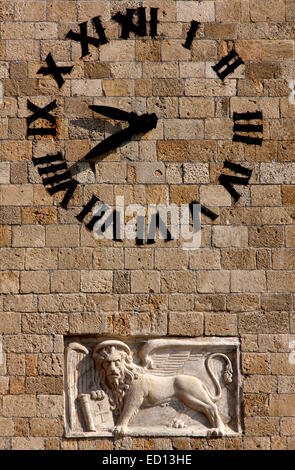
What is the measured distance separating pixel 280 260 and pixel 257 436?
1.60 meters

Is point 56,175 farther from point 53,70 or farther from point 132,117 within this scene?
point 53,70

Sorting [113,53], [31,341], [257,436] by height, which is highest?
[113,53]

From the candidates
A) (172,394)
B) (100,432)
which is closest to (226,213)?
(172,394)

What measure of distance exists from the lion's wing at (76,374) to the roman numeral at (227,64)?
113 inches

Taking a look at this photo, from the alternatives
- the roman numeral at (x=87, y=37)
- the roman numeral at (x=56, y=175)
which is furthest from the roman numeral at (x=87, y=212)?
the roman numeral at (x=87, y=37)

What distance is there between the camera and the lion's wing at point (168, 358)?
8.18 metres

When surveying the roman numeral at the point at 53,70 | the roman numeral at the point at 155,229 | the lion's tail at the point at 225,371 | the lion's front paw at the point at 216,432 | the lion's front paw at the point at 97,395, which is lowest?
the lion's front paw at the point at 216,432

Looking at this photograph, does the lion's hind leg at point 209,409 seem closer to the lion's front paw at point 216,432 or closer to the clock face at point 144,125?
the lion's front paw at point 216,432

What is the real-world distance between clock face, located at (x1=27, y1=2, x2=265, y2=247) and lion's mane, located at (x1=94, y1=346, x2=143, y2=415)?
1063 millimetres

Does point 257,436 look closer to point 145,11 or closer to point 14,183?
point 14,183

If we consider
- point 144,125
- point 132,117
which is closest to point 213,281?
point 144,125

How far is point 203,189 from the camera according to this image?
838 cm

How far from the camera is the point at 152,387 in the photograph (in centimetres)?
811

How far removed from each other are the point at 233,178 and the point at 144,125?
0.96 metres
